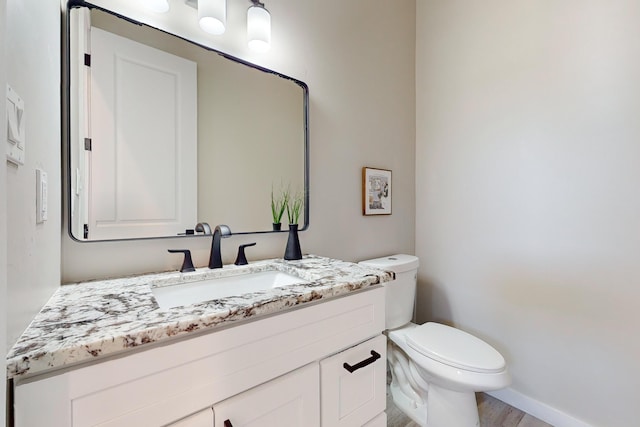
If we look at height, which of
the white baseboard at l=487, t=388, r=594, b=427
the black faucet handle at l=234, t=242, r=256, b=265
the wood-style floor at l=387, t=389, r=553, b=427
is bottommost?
the wood-style floor at l=387, t=389, r=553, b=427

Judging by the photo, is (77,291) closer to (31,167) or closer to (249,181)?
(31,167)

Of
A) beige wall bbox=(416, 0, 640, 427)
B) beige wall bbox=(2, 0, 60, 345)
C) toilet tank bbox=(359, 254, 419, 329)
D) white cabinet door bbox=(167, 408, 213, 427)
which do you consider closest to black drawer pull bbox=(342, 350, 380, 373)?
white cabinet door bbox=(167, 408, 213, 427)

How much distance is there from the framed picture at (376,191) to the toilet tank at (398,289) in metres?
0.31

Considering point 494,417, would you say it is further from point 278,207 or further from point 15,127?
point 15,127

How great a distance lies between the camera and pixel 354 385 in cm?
91

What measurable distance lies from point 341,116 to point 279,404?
1361 mm

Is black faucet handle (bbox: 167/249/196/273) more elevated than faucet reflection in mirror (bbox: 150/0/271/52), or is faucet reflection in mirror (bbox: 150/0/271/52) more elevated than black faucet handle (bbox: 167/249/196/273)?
faucet reflection in mirror (bbox: 150/0/271/52)

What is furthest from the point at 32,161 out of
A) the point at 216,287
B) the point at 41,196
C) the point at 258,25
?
the point at 258,25

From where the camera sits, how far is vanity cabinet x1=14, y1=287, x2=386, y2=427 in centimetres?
49

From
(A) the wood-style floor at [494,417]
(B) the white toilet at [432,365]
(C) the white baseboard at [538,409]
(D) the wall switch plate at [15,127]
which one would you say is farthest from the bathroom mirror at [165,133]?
(C) the white baseboard at [538,409]

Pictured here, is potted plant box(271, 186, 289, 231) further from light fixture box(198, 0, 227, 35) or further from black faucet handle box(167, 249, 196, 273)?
light fixture box(198, 0, 227, 35)

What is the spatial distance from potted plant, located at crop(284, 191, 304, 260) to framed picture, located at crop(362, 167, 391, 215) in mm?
455

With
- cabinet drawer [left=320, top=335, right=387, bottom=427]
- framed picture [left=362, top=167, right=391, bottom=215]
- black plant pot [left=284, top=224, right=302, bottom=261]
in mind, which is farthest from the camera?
framed picture [left=362, top=167, right=391, bottom=215]

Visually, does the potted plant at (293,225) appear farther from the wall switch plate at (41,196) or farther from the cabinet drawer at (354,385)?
the wall switch plate at (41,196)
